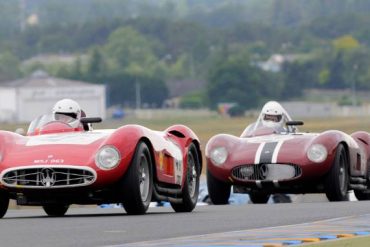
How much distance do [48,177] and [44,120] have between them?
1956mm

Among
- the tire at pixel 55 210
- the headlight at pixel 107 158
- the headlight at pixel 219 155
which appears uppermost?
the headlight at pixel 107 158

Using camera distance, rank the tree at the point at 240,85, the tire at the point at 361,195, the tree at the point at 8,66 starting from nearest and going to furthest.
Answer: the tire at the point at 361,195 < the tree at the point at 240,85 < the tree at the point at 8,66

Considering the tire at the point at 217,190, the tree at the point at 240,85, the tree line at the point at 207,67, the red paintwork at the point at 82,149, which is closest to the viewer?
the red paintwork at the point at 82,149

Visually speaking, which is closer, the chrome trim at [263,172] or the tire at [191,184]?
the tire at [191,184]

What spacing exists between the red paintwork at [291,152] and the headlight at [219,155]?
0.17ft

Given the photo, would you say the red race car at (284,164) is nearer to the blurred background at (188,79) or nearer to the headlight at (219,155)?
the headlight at (219,155)

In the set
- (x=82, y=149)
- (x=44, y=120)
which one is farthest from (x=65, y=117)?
(x=82, y=149)

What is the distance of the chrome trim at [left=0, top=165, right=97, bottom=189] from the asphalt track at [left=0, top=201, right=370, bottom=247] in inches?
13.6

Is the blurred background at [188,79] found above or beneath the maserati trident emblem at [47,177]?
beneath

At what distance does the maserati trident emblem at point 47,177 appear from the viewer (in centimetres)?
1622

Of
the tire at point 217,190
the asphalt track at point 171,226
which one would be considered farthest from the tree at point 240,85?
the asphalt track at point 171,226

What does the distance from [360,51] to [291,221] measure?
162196 millimetres

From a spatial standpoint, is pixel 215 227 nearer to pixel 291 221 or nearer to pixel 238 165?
pixel 291 221

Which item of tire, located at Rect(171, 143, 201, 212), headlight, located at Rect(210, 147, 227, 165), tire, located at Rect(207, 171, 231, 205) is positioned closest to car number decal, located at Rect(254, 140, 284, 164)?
headlight, located at Rect(210, 147, 227, 165)
